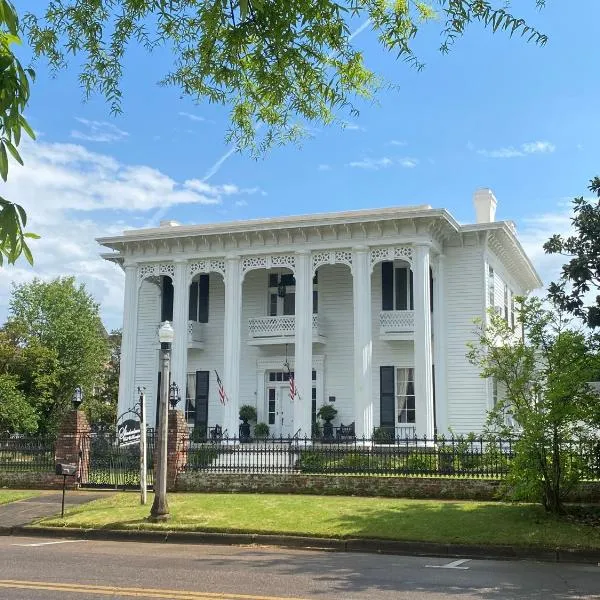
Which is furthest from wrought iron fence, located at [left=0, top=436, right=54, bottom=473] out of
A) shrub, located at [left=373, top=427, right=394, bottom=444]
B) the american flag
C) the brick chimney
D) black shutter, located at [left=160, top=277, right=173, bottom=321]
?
the brick chimney

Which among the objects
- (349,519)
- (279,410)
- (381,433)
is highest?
(279,410)

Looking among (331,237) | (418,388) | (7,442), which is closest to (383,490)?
(418,388)

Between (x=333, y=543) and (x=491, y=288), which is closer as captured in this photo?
(x=333, y=543)

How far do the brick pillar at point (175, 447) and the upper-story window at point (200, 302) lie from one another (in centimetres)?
1265

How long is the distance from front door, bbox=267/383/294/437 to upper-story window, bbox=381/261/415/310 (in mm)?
5529

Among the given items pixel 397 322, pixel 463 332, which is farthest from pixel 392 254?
pixel 463 332

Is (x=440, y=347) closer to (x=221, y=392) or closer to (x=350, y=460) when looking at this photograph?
(x=221, y=392)

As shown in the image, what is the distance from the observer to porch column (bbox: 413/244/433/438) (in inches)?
1000

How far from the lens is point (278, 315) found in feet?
99.8

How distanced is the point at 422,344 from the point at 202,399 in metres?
10.1

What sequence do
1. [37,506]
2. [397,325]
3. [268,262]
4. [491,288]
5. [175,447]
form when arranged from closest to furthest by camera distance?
[37,506], [175,447], [397,325], [268,262], [491,288]

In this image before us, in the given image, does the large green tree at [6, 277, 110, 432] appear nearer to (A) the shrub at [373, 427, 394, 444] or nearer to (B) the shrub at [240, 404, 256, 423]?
(B) the shrub at [240, 404, 256, 423]

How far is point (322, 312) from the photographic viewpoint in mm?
29938

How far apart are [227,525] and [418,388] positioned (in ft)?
42.0
